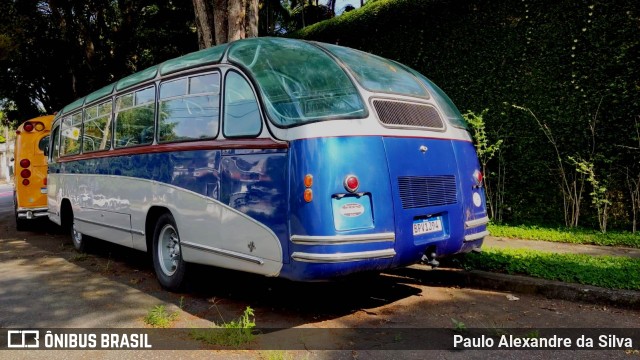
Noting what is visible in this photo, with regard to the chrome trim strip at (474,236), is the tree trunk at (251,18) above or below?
above

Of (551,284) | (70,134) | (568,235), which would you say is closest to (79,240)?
(70,134)

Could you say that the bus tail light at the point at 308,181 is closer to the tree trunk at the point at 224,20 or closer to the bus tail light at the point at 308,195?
the bus tail light at the point at 308,195

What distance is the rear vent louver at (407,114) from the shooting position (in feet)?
14.2

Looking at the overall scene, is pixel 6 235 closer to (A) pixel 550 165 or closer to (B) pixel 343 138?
(B) pixel 343 138

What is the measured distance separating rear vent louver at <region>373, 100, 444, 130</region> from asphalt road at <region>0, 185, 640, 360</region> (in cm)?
180

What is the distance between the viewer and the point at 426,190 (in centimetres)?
438

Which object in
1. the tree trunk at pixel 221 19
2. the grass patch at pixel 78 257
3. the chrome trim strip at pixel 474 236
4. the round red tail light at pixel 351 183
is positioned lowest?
the grass patch at pixel 78 257

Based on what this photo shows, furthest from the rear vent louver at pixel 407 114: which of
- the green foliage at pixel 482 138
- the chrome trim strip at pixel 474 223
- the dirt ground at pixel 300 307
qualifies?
the green foliage at pixel 482 138

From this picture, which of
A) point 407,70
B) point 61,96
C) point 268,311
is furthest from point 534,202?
point 61,96

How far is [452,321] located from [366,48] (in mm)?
8018

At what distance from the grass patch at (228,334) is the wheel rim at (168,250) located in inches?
65.7

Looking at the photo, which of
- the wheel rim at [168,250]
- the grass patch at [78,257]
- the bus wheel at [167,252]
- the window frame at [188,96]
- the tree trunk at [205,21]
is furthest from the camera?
the tree trunk at [205,21]

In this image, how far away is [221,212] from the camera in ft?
15.0

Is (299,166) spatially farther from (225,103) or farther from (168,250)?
(168,250)
